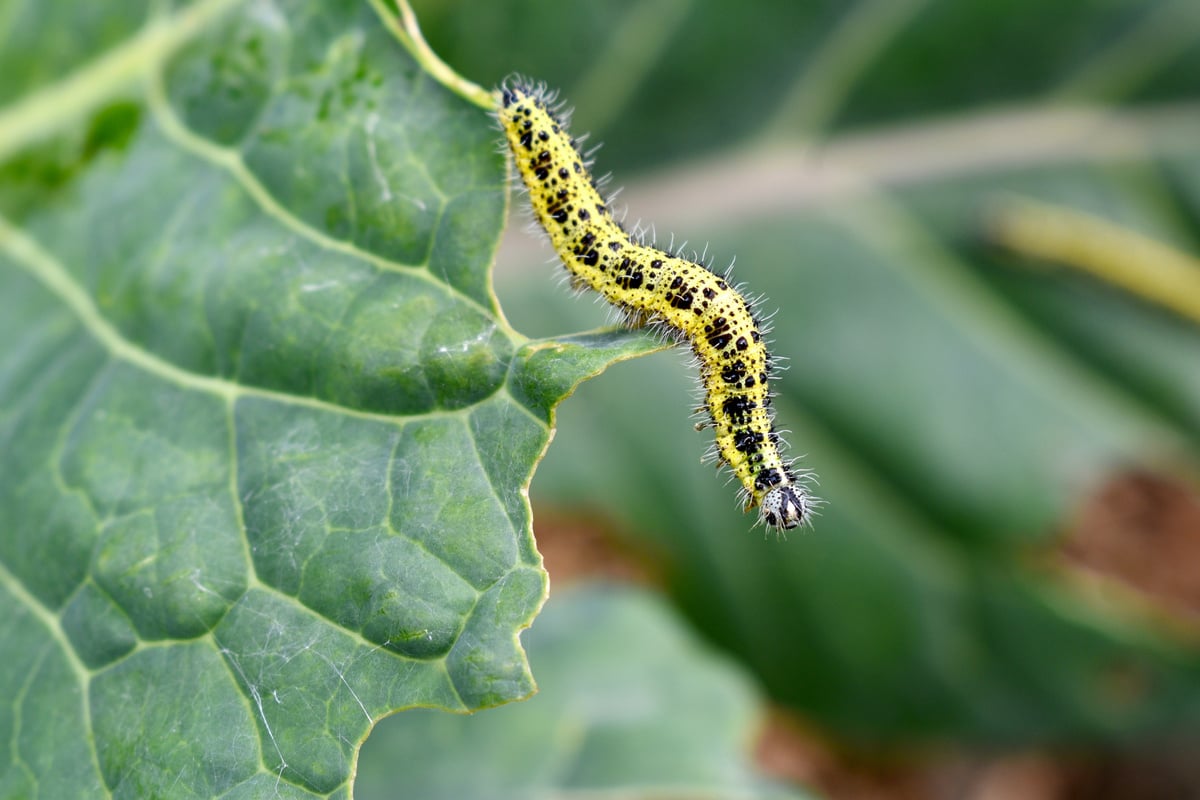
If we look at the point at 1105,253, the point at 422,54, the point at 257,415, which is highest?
the point at 1105,253

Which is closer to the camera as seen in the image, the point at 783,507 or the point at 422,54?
the point at 422,54

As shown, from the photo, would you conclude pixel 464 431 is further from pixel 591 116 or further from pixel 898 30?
pixel 898 30

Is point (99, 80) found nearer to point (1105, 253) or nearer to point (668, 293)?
point (668, 293)

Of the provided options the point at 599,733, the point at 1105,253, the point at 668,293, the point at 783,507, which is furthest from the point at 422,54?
the point at 1105,253

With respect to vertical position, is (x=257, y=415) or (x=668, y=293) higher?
(x=668, y=293)

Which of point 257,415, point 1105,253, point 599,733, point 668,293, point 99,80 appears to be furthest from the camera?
point 1105,253

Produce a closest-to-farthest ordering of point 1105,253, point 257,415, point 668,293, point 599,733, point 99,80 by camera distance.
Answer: point 257,415 < point 668,293 < point 99,80 < point 599,733 < point 1105,253

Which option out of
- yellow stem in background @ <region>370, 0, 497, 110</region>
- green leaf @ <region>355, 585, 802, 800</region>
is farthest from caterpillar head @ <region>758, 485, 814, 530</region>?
yellow stem in background @ <region>370, 0, 497, 110</region>
